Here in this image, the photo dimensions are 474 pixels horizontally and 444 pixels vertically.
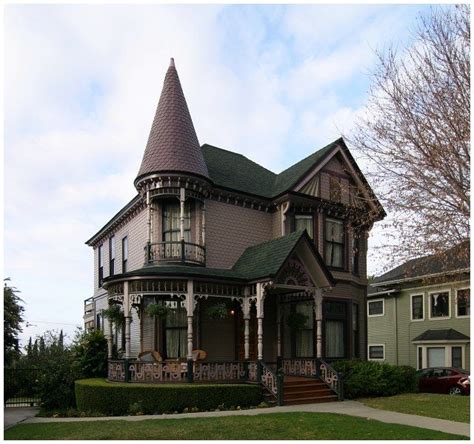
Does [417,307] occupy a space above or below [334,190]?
below

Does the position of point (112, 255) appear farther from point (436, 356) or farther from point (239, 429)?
point (436, 356)

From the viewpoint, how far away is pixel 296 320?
20281mm

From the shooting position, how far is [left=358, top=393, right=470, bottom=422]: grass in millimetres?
13742

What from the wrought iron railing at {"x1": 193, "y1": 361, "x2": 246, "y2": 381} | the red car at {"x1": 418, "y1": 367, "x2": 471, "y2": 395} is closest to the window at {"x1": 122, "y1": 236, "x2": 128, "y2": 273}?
the wrought iron railing at {"x1": 193, "y1": 361, "x2": 246, "y2": 381}

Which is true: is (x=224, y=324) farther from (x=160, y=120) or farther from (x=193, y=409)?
(x=160, y=120)

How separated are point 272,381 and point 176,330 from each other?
464cm

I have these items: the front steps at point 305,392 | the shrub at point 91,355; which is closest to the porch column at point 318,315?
the front steps at point 305,392

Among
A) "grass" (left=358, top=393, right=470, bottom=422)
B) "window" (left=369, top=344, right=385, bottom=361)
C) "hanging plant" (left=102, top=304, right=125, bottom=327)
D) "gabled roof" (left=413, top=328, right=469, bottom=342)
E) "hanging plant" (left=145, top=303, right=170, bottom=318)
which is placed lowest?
"window" (left=369, top=344, right=385, bottom=361)

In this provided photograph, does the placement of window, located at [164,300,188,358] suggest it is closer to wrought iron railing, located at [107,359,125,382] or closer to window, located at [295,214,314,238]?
wrought iron railing, located at [107,359,125,382]

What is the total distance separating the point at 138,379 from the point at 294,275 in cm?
631

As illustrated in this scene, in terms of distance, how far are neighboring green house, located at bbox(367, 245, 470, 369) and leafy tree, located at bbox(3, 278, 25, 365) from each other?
18.6 m

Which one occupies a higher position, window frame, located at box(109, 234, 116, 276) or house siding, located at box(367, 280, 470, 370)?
window frame, located at box(109, 234, 116, 276)

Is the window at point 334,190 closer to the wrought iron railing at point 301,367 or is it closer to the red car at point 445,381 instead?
the wrought iron railing at point 301,367

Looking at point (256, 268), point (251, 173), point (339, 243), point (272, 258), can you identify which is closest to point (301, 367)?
point (256, 268)
